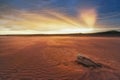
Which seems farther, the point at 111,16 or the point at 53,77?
the point at 111,16

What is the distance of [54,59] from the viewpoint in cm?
557

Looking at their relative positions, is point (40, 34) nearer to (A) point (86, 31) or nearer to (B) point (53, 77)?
(A) point (86, 31)

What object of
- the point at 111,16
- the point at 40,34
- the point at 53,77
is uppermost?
the point at 111,16

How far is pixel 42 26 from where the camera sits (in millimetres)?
8648

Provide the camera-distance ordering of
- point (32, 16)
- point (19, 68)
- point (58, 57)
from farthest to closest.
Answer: point (32, 16) < point (58, 57) < point (19, 68)

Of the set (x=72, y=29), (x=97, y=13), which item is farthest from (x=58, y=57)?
(x=97, y=13)

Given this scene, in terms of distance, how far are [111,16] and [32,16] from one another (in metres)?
2.77

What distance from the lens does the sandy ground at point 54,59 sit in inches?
178

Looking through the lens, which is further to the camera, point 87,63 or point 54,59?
point 54,59

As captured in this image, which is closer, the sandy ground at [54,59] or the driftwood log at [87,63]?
the sandy ground at [54,59]

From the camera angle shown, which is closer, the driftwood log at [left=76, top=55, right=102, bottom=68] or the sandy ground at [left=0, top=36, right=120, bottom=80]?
the sandy ground at [left=0, top=36, right=120, bottom=80]

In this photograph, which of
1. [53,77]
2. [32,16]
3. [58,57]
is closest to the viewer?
[53,77]

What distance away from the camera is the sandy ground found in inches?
178

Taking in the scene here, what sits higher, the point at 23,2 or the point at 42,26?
the point at 23,2
